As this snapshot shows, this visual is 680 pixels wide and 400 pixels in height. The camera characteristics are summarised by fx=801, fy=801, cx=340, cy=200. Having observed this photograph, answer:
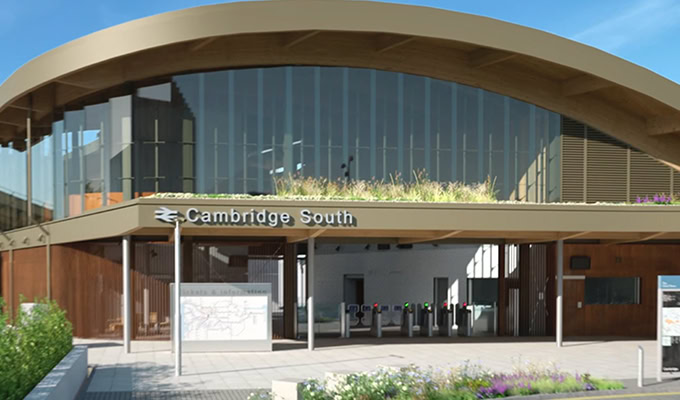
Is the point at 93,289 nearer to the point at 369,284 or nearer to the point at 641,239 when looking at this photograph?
the point at 369,284

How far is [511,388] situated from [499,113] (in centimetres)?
1549

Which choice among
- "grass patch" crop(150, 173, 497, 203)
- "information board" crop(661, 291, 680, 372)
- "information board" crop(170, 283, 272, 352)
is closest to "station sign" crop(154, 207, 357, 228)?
"grass patch" crop(150, 173, 497, 203)

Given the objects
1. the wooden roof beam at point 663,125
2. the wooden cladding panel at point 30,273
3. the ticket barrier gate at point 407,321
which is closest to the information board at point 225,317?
the ticket barrier gate at point 407,321

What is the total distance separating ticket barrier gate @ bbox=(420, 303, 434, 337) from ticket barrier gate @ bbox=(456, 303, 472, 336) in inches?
42.9

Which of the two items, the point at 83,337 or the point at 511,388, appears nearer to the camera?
the point at 511,388

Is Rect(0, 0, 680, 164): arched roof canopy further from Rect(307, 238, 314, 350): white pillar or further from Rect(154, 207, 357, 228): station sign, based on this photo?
Rect(307, 238, 314, 350): white pillar

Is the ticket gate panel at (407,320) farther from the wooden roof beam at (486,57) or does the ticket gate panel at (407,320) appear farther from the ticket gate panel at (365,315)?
the wooden roof beam at (486,57)

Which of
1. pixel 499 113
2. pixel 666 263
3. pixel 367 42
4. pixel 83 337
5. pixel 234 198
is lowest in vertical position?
pixel 83 337

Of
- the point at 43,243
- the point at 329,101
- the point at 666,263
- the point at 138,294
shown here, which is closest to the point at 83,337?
the point at 138,294

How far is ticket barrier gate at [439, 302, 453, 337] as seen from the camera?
96.1 ft

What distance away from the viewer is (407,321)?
29.1 metres

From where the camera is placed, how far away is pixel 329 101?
89.2ft

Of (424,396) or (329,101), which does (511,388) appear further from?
(329,101)

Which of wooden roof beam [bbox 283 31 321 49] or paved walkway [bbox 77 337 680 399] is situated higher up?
wooden roof beam [bbox 283 31 321 49]
